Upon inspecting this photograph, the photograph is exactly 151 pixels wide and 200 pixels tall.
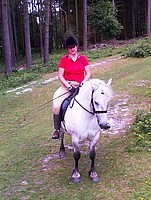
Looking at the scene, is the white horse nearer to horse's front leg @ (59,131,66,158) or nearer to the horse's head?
Answer: the horse's head

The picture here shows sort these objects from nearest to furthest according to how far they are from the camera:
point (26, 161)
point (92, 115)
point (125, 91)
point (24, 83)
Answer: point (92, 115)
point (26, 161)
point (125, 91)
point (24, 83)

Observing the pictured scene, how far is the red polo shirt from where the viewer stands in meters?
4.74

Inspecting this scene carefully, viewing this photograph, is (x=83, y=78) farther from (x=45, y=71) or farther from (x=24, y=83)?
(x=45, y=71)

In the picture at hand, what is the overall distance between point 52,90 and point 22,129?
14.4ft

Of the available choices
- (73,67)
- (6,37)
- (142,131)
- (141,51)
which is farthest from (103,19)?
(73,67)

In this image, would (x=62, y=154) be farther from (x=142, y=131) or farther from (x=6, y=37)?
(x=6, y=37)

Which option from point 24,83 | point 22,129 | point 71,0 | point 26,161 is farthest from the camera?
point 71,0

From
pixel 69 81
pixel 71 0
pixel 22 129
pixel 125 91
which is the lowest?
pixel 22 129

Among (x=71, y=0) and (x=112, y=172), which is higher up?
(x=71, y=0)

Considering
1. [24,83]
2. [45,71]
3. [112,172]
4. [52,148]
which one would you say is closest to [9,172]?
[52,148]

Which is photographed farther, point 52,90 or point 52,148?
point 52,90

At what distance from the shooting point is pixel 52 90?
41.0 feet

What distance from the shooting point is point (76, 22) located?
26.7 m

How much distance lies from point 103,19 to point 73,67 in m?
23.2
